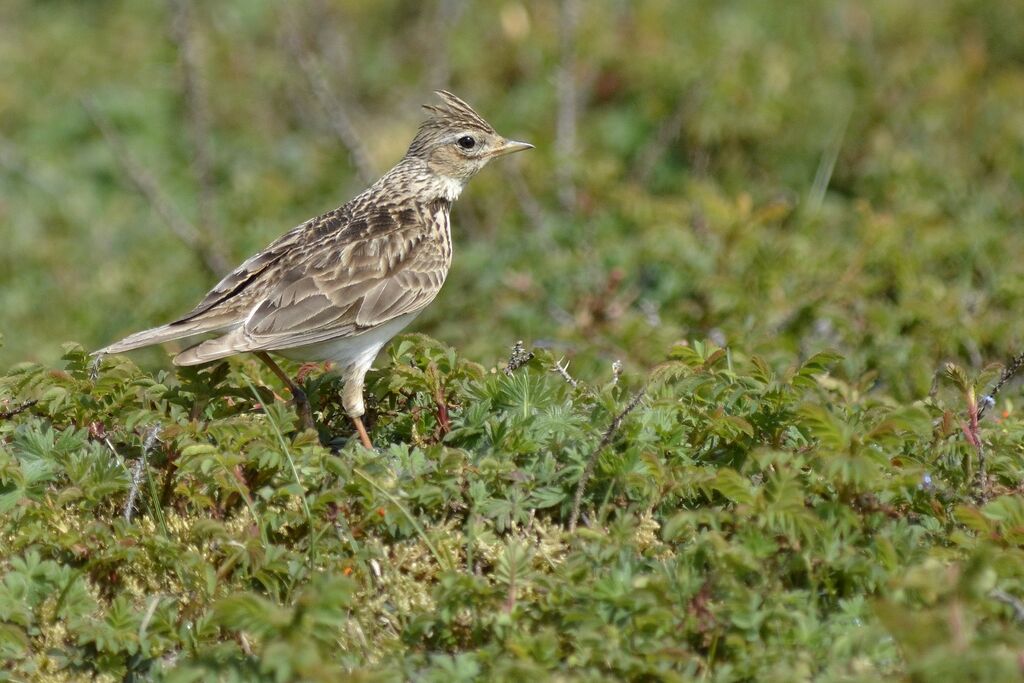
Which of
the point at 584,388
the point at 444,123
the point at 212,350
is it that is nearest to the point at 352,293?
the point at 212,350

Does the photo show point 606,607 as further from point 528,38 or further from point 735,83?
point 528,38

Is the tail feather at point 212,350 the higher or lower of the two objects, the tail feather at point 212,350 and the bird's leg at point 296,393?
the higher

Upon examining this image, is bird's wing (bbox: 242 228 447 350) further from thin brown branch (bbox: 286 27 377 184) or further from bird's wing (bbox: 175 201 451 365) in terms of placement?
thin brown branch (bbox: 286 27 377 184)

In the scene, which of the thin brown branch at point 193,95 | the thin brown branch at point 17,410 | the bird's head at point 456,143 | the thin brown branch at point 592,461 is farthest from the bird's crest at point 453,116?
the thin brown branch at point 592,461

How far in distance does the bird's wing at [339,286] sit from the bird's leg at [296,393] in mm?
168

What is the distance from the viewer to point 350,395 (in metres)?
5.35

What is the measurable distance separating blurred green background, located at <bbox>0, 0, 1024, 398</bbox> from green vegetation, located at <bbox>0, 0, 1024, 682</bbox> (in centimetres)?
3

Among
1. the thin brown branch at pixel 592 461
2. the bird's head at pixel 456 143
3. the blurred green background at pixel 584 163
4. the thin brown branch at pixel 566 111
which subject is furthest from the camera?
the thin brown branch at pixel 566 111

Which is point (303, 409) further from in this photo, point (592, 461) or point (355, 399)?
point (592, 461)

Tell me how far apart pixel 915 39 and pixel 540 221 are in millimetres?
4063

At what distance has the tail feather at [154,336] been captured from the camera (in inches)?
200

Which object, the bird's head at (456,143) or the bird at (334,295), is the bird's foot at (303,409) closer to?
the bird at (334,295)

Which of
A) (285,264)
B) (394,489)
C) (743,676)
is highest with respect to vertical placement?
(285,264)

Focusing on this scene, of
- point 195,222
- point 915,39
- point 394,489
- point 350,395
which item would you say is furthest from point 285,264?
point 915,39
